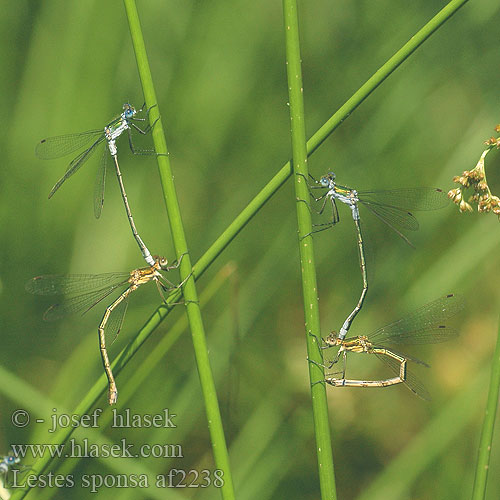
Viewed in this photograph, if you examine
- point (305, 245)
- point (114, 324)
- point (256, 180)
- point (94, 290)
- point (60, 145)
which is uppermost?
point (256, 180)

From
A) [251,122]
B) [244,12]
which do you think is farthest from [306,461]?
[244,12]

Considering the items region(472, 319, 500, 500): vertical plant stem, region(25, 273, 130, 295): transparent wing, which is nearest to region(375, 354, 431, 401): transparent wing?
region(472, 319, 500, 500): vertical plant stem

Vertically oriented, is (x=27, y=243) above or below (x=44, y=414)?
above

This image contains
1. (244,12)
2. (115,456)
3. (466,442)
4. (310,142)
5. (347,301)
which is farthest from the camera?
(244,12)

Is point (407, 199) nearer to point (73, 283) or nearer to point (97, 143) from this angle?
point (97, 143)

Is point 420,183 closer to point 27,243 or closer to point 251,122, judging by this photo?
point 251,122

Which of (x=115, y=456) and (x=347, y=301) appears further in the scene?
(x=347, y=301)

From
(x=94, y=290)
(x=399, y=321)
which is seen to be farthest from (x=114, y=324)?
(x=399, y=321)
